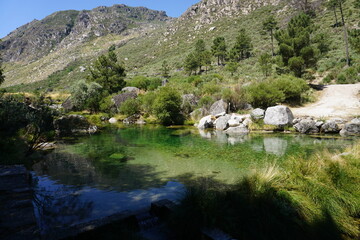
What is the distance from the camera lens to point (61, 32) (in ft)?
543

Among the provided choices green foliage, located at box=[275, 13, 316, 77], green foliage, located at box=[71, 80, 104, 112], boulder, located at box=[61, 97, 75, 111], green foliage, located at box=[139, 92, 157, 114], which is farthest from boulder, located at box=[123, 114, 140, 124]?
green foliage, located at box=[275, 13, 316, 77]

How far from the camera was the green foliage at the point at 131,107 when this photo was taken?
2964 cm

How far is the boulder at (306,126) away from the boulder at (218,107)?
832cm

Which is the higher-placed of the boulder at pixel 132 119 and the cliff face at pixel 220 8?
the cliff face at pixel 220 8

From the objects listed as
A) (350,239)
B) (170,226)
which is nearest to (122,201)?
(170,226)

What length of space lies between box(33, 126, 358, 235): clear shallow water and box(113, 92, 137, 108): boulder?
63.2 feet

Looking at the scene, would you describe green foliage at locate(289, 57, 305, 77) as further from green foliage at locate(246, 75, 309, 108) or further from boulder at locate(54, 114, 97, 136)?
boulder at locate(54, 114, 97, 136)

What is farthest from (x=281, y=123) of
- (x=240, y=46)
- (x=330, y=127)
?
(x=240, y=46)

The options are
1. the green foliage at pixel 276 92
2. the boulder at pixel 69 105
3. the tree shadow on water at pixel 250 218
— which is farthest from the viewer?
the boulder at pixel 69 105

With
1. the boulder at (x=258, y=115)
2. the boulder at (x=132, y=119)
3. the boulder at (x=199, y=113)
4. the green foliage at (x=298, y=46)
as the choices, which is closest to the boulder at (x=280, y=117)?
the boulder at (x=258, y=115)

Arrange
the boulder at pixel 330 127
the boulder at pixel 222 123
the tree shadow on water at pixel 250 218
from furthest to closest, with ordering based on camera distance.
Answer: the boulder at pixel 222 123 < the boulder at pixel 330 127 < the tree shadow on water at pixel 250 218

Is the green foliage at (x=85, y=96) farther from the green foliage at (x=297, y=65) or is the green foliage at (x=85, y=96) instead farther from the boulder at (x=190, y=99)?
the green foliage at (x=297, y=65)

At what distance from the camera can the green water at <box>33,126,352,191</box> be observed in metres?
7.61

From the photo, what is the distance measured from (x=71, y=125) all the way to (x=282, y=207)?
751 inches
